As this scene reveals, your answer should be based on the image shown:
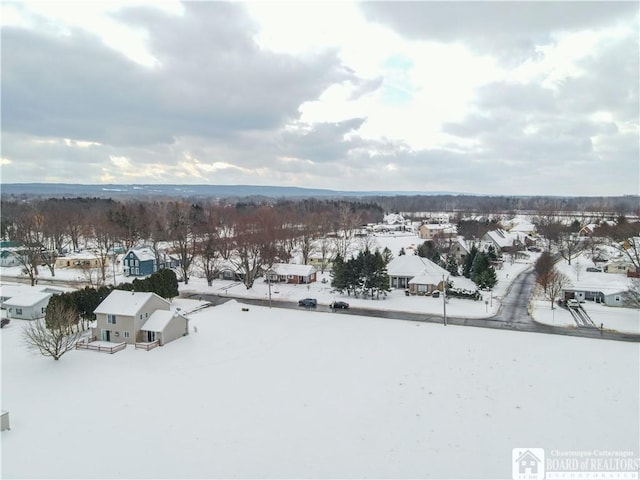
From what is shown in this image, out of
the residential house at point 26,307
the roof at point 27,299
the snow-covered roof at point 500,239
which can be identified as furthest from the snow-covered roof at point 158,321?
the snow-covered roof at point 500,239

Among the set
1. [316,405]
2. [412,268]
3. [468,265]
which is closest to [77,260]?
[412,268]

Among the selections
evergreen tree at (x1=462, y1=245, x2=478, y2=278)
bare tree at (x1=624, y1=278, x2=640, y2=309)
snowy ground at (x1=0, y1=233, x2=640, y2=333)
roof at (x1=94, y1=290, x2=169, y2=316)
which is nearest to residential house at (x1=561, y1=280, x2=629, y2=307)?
bare tree at (x1=624, y1=278, x2=640, y2=309)

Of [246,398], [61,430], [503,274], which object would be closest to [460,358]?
[246,398]

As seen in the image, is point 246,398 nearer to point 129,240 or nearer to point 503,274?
point 503,274

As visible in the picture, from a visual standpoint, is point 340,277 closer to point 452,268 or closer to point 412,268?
point 412,268

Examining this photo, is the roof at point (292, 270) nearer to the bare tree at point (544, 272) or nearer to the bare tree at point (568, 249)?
the bare tree at point (544, 272)

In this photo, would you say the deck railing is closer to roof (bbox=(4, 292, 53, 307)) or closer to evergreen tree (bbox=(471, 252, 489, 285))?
roof (bbox=(4, 292, 53, 307))

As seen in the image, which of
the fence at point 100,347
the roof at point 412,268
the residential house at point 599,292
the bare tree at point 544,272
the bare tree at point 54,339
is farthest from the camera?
the roof at point 412,268
